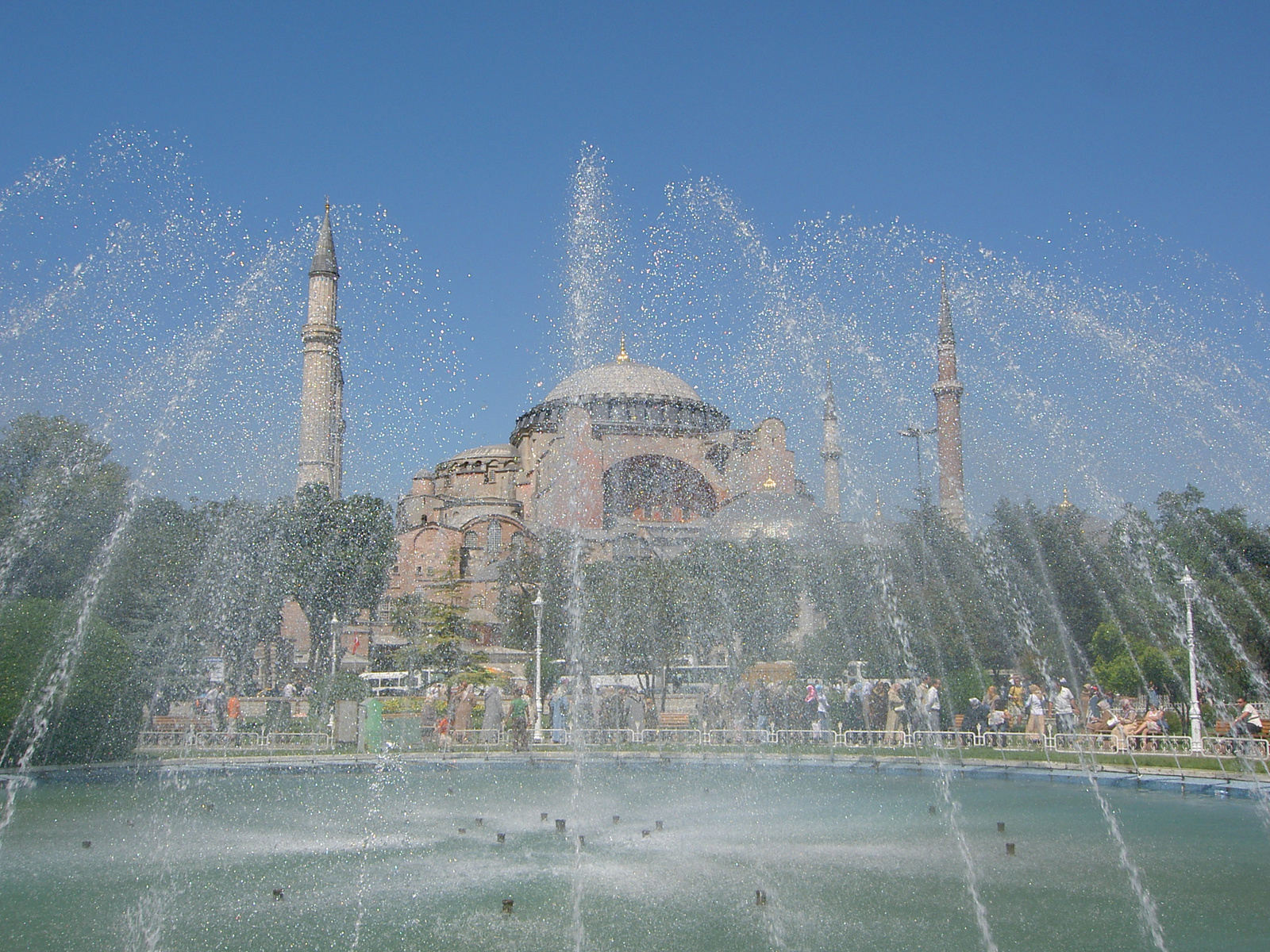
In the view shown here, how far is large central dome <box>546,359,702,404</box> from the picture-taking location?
42250 mm

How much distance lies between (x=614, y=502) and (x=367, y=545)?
47.6 feet

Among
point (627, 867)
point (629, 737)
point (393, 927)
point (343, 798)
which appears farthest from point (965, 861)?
point (629, 737)

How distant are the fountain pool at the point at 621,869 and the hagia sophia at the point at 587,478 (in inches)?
696

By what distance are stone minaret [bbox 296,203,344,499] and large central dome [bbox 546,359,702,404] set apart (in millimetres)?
11796

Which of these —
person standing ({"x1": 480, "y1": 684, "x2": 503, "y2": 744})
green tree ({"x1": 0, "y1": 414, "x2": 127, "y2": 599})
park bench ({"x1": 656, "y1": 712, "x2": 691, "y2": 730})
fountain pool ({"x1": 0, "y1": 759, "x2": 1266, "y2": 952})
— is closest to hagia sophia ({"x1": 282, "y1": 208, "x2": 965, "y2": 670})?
green tree ({"x1": 0, "y1": 414, "x2": 127, "y2": 599})

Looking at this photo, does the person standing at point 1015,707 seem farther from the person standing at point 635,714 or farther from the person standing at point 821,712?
the person standing at point 635,714

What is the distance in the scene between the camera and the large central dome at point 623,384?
42.2 m

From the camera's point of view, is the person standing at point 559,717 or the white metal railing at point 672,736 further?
the person standing at point 559,717

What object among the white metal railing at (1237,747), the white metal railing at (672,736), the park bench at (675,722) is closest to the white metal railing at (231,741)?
the white metal railing at (672,736)

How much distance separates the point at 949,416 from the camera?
2995cm

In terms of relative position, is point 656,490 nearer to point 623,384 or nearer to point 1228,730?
point 623,384

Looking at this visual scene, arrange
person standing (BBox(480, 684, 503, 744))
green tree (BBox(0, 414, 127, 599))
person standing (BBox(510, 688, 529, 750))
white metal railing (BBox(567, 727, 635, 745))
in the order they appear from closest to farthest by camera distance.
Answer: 1. person standing (BBox(510, 688, 529, 750))
2. person standing (BBox(480, 684, 503, 744))
3. white metal railing (BBox(567, 727, 635, 745))
4. green tree (BBox(0, 414, 127, 599))

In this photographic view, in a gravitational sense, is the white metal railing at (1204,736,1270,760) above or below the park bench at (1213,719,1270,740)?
below

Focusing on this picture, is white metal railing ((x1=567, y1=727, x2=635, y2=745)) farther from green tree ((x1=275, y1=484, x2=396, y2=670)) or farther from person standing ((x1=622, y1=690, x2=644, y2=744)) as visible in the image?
green tree ((x1=275, y1=484, x2=396, y2=670))
